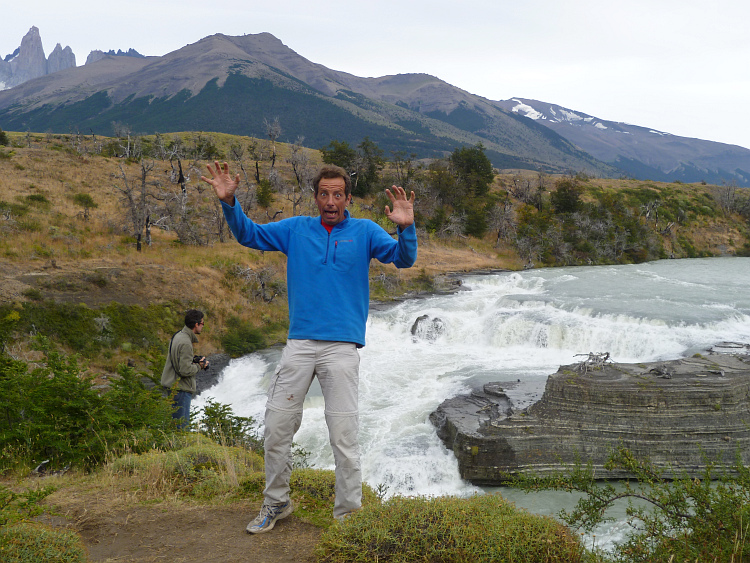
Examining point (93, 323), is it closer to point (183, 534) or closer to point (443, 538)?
point (183, 534)

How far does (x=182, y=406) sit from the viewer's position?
7.09 meters

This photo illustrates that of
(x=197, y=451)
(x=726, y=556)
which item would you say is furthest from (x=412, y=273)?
(x=726, y=556)

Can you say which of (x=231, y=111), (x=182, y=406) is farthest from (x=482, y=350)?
(x=231, y=111)

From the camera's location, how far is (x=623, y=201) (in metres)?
46.6

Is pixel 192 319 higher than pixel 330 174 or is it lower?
lower

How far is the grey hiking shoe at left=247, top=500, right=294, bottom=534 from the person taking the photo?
12.1 feet

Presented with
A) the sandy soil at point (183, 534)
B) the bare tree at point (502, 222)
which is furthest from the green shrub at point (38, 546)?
the bare tree at point (502, 222)

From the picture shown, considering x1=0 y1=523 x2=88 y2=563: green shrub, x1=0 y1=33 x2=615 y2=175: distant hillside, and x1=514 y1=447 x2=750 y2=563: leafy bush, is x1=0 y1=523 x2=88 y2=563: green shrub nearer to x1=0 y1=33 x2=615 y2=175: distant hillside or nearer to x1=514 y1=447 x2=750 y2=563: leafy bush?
x1=514 y1=447 x2=750 y2=563: leafy bush

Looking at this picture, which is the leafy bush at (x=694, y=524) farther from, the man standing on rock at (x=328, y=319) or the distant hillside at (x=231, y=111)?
the distant hillside at (x=231, y=111)

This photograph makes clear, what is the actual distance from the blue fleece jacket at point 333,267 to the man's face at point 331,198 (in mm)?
86

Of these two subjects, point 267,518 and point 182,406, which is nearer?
point 267,518

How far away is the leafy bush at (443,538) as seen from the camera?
3.21 metres

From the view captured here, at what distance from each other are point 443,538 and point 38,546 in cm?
257

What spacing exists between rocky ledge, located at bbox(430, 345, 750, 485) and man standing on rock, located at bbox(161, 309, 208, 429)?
16.9 ft
